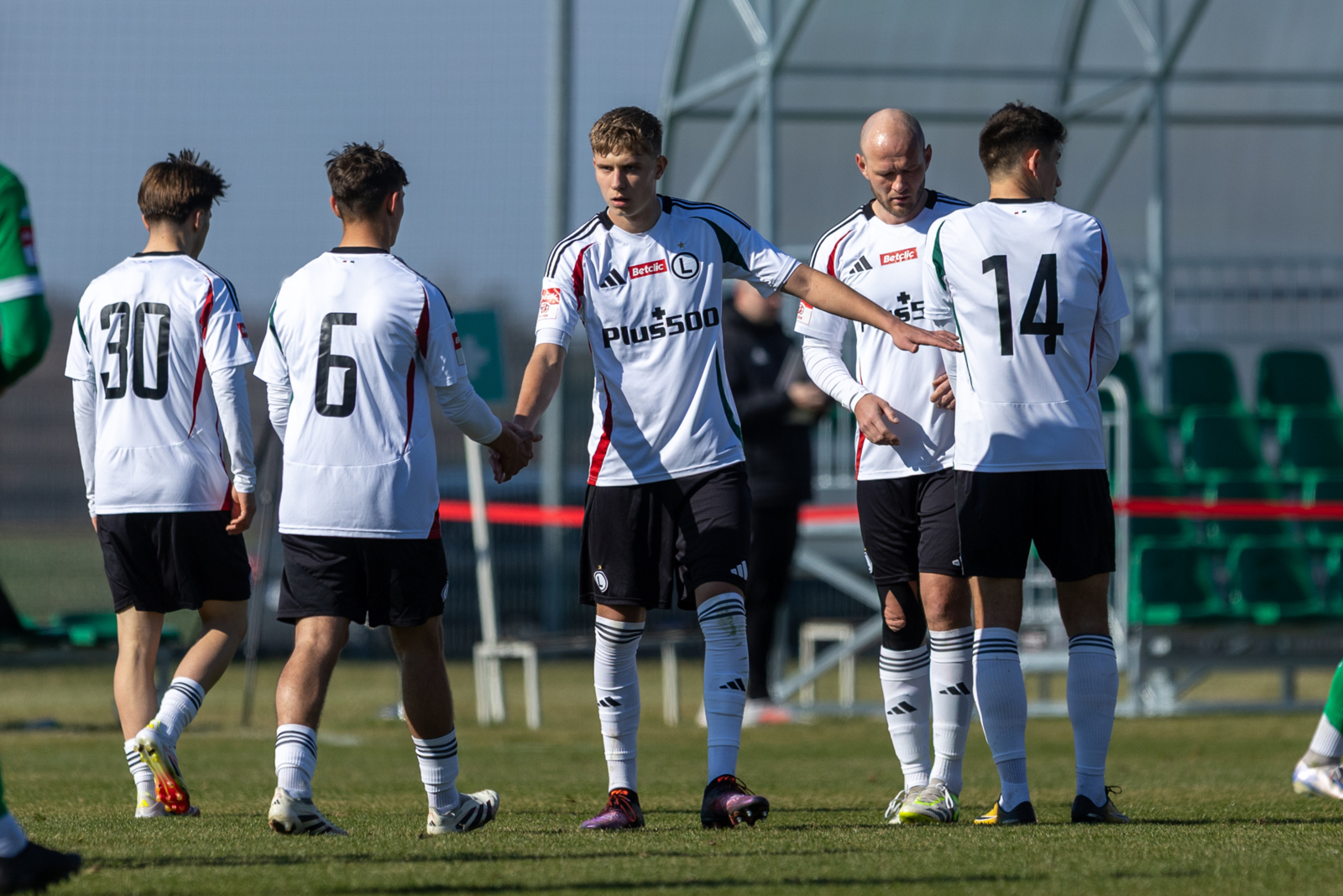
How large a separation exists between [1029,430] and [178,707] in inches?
118

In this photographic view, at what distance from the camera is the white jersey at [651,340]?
18.2 feet

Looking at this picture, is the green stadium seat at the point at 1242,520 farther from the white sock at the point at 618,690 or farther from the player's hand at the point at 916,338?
the white sock at the point at 618,690

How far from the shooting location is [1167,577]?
11734 millimetres

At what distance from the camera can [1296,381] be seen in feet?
44.9

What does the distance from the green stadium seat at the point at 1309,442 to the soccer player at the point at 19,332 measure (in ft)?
35.6

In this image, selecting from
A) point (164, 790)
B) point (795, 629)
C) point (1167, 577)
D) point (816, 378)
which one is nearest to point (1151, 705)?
point (1167, 577)

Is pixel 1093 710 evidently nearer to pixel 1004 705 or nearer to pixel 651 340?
pixel 1004 705

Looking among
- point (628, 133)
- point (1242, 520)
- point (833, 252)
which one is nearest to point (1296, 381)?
point (1242, 520)

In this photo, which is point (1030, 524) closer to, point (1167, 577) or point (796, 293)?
point (796, 293)

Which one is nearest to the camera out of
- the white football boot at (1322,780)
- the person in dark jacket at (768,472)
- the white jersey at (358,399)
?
the white jersey at (358,399)

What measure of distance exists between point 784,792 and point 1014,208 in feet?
8.76

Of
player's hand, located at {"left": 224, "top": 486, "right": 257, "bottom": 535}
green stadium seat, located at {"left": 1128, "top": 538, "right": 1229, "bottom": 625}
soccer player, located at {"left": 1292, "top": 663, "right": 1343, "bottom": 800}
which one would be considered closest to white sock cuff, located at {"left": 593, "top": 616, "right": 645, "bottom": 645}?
player's hand, located at {"left": 224, "top": 486, "right": 257, "bottom": 535}

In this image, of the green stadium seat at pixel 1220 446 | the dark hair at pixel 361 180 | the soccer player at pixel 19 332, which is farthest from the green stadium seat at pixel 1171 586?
the soccer player at pixel 19 332

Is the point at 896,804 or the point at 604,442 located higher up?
the point at 604,442
